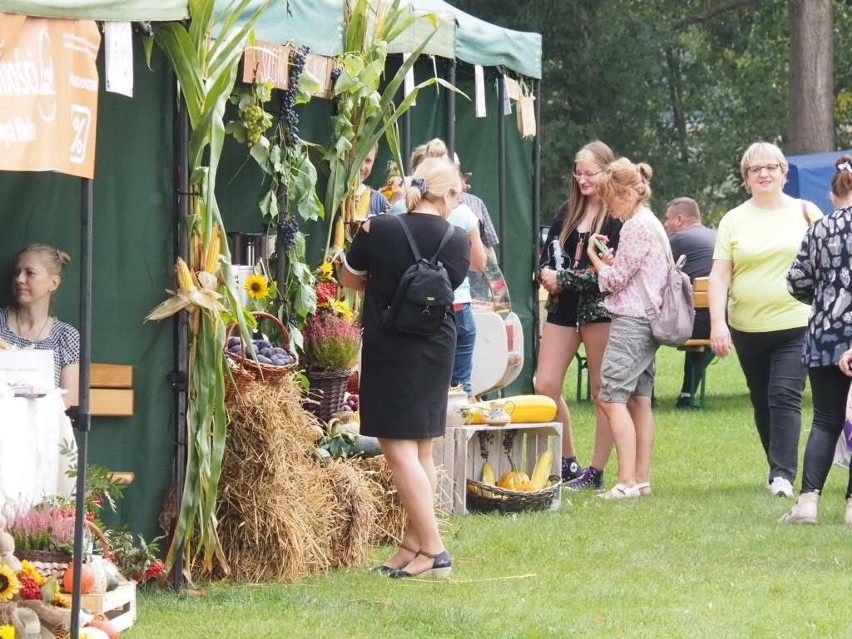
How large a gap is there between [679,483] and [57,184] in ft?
15.3

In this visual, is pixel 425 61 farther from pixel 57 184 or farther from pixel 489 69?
pixel 57 184

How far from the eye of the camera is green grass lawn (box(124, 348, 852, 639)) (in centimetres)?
525

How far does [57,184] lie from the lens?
19.4ft

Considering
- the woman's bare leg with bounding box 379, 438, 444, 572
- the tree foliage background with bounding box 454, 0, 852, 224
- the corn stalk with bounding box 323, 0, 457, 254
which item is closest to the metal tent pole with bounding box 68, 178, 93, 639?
the woman's bare leg with bounding box 379, 438, 444, 572

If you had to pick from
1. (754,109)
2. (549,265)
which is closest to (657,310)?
(549,265)

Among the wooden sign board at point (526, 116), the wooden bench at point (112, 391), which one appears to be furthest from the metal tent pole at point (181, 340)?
the wooden sign board at point (526, 116)

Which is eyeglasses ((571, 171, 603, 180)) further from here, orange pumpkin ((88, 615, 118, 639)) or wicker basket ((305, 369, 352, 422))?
orange pumpkin ((88, 615, 118, 639))

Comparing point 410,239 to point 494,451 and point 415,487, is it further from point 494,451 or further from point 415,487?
point 494,451

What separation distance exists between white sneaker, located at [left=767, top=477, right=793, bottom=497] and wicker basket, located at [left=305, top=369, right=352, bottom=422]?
8.76ft

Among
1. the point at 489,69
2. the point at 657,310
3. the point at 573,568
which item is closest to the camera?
the point at 573,568

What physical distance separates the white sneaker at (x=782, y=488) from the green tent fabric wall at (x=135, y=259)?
375cm

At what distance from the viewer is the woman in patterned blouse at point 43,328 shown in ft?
19.8

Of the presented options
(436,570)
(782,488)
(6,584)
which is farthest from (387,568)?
(782,488)

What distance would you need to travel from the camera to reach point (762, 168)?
7969mm
